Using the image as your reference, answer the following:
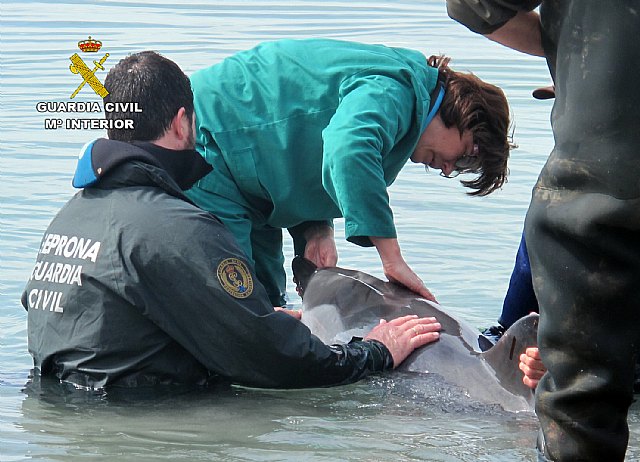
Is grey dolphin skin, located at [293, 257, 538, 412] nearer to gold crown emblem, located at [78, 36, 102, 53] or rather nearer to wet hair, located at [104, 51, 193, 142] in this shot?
wet hair, located at [104, 51, 193, 142]

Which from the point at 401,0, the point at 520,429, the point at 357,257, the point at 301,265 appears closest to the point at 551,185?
the point at 520,429

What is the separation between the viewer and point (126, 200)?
5605mm

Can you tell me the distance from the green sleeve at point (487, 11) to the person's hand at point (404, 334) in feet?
7.09

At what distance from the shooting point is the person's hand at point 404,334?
6.06m

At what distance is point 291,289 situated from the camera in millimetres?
8281

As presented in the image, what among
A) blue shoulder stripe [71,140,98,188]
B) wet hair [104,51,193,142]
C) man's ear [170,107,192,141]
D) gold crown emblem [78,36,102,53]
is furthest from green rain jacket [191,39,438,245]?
gold crown emblem [78,36,102,53]

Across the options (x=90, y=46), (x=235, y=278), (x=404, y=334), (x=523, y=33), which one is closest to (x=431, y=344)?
(x=404, y=334)

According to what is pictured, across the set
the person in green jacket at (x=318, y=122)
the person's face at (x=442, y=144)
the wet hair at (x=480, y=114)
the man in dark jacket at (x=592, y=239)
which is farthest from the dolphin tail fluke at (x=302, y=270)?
the man in dark jacket at (x=592, y=239)

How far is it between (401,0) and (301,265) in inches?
582

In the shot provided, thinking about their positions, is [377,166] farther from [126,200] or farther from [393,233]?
[126,200]

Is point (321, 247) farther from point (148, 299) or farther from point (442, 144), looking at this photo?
point (148, 299)

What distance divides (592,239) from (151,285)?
89.7 inches

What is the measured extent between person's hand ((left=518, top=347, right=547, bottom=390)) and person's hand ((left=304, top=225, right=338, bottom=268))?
2.58m

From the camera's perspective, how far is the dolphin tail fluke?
23.4 ft
